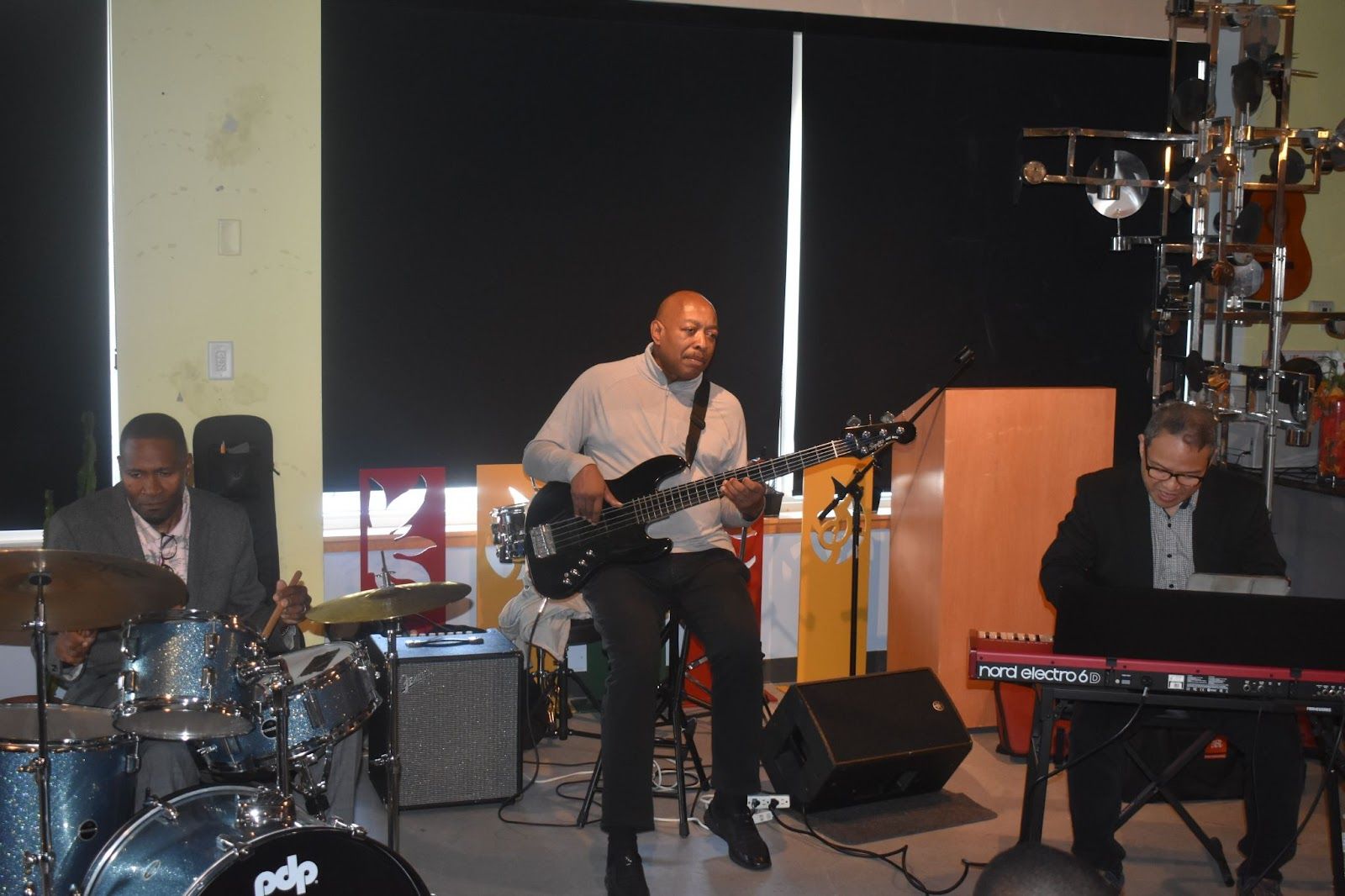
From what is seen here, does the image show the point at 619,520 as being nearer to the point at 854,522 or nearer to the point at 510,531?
the point at 510,531

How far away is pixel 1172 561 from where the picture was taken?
340 centimetres

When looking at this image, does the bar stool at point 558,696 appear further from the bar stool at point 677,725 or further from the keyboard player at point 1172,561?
the keyboard player at point 1172,561

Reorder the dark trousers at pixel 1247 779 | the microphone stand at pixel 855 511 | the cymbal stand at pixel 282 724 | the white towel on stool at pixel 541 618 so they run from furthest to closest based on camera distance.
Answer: the microphone stand at pixel 855 511
the white towel on stool at pixel 541 618
the dark trousers at pixel 1247 779
the cymbal stand at pixel 282 724

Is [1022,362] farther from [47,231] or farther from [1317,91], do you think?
[47,231]

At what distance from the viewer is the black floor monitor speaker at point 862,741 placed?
3771mm

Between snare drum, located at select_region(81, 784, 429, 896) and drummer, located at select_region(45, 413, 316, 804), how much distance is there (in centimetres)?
54

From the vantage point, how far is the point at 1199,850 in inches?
144

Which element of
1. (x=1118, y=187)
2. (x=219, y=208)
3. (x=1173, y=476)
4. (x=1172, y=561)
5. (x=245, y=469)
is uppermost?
(x=1118, y=187)

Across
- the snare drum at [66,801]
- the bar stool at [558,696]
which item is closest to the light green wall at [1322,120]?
the bar stool at [558,696]

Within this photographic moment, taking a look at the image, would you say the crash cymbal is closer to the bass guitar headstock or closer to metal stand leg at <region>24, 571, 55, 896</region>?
metal stand leg at <region>24, 571, 55, 896</region>

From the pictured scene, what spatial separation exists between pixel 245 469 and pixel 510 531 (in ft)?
3.05

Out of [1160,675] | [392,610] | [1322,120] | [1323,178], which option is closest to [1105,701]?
[1160,675]

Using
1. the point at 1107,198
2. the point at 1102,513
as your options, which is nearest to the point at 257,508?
the point at 1102,513

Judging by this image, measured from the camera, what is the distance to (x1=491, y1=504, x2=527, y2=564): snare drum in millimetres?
3838
